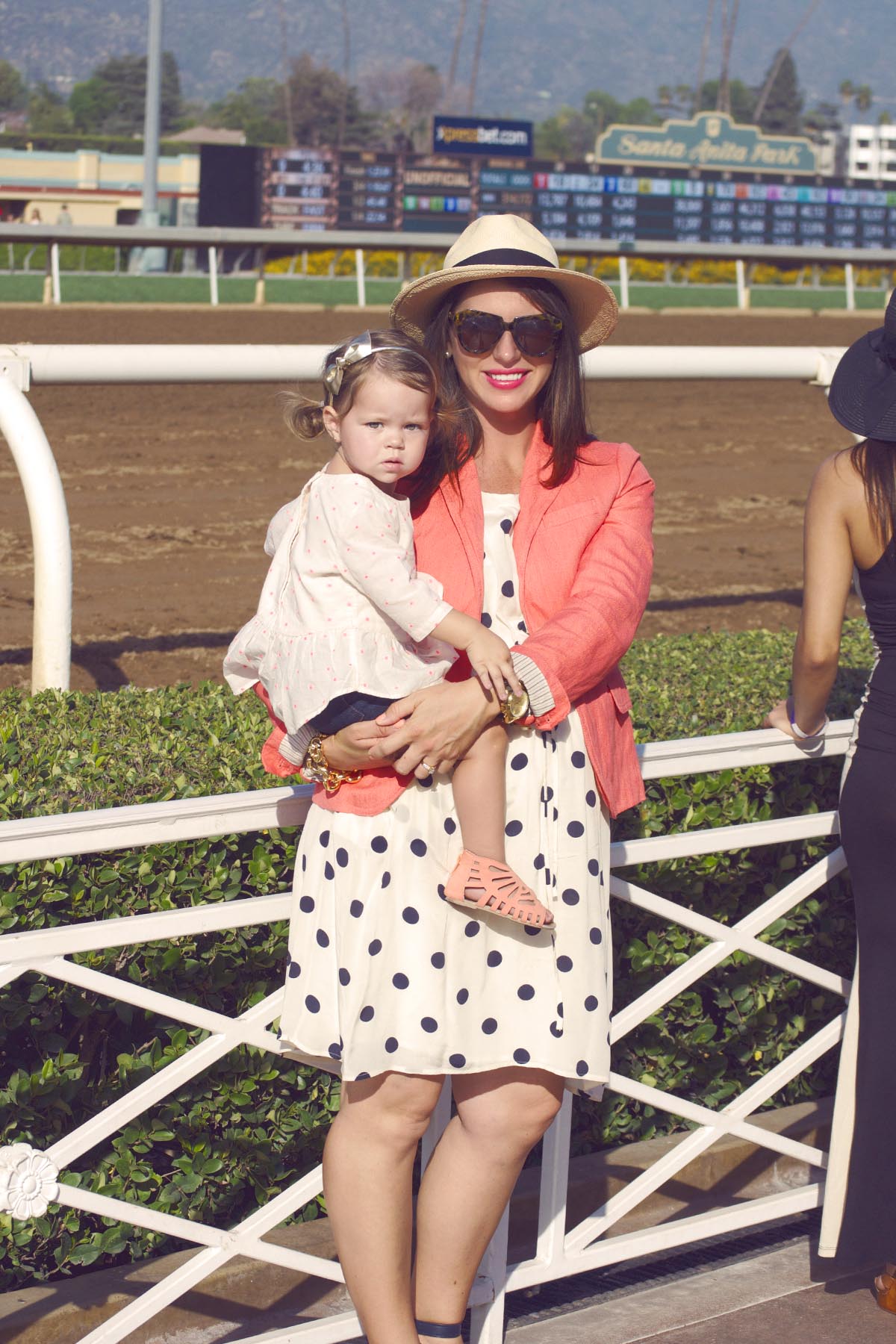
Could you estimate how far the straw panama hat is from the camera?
2389 mm

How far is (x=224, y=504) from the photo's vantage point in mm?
7938

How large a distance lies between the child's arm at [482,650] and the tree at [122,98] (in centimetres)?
13592

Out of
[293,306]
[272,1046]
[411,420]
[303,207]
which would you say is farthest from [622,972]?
[303,207]

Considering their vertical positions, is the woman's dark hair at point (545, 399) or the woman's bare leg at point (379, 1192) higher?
the woman's dark hair at point (545, 399)

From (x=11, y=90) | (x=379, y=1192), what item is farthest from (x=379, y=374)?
(x=11, y=90)

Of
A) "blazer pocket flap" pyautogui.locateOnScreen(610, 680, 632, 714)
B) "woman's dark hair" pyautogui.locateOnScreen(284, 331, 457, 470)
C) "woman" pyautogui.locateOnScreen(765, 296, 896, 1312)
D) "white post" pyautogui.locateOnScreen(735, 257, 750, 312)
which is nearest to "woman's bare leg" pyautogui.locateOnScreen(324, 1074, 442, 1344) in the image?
"blazer pocket flap" pyautogui.locateOnScreen(610, 680, 632, 714)

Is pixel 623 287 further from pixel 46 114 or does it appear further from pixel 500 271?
pixel 46 114

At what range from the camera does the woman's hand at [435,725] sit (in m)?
2.12

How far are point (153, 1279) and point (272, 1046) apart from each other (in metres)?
0.55

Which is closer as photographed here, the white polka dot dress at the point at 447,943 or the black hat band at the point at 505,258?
the white polka dot dress at the point at 447,943

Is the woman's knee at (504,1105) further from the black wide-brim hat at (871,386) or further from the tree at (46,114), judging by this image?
the tree at (46,114)

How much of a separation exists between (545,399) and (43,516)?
1.45 metres

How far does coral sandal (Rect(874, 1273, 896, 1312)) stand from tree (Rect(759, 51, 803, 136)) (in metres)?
146

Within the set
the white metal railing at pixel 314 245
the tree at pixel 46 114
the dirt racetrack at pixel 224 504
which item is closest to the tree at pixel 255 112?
the tree at pixel 46 114
